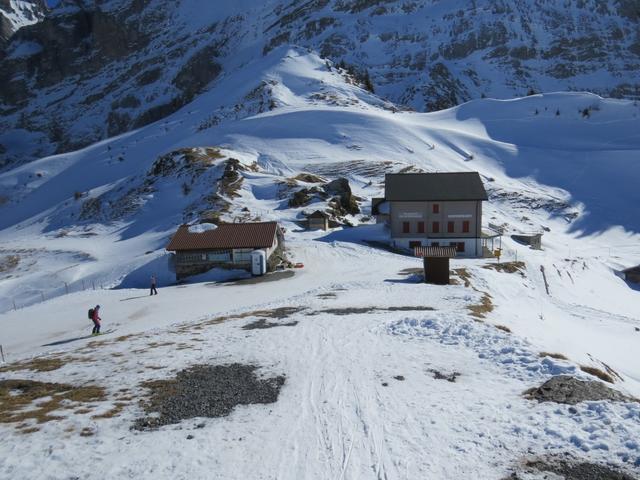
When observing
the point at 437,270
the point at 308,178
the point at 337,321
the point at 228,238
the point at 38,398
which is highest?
the point at 308,178

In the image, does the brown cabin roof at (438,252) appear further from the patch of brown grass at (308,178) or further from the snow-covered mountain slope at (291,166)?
the patch of brown grass at (308,178)

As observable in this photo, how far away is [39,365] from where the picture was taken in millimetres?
17016

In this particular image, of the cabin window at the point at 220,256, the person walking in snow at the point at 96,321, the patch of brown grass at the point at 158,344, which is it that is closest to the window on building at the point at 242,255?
the cabin window at the point at 220,256

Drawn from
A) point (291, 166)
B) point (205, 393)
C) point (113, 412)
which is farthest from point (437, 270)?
point (291, 166)

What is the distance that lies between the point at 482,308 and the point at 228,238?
24.5m

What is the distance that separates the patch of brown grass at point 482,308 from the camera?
70.1ft

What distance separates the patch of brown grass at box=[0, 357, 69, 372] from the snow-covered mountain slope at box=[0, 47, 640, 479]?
14cm

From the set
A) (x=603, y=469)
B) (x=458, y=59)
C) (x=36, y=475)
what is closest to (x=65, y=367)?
(x=36, y=475)

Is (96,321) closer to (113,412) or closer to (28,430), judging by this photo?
(113,412)

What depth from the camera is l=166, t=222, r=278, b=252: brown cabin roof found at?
40.3 metres

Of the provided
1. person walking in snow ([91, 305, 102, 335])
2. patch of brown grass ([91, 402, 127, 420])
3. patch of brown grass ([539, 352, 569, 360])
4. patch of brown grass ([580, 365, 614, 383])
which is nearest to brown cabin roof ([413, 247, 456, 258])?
patch of brown grass ([539, 352, 569, 360])

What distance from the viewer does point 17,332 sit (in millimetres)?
25969

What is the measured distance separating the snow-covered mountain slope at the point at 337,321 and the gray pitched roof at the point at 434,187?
18.5 ft

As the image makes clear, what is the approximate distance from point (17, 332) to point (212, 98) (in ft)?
407
